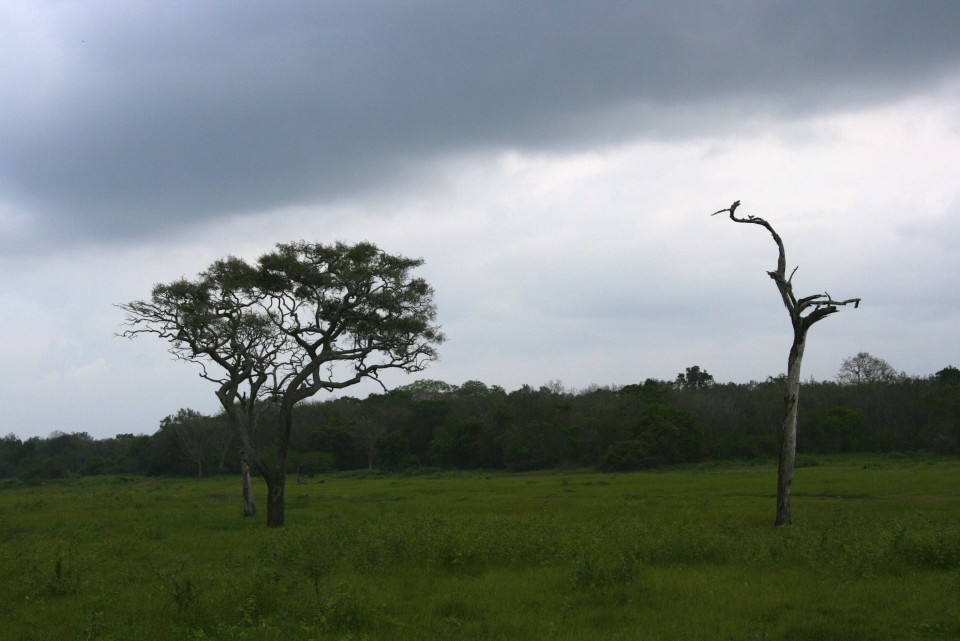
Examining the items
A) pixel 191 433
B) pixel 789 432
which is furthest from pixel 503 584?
pixel 191 433

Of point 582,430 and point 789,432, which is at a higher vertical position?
point 789,432

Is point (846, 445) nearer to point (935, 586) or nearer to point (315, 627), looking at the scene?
point (935, 586)

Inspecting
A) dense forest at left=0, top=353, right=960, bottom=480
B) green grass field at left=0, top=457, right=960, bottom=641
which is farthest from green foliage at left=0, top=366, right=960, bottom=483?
green grass field at left=0, top=457, right=960, bottom=641

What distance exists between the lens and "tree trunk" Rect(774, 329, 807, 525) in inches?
741

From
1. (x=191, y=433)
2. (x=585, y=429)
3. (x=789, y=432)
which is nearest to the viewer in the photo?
(x=789, y=432)

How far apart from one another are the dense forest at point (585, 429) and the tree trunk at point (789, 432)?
33.1 metres

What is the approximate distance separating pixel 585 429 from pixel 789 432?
43.4 meters

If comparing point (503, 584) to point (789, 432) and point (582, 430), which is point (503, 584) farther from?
point (582, 430)

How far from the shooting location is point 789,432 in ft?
63.1

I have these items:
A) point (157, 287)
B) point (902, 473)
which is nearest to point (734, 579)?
point (157, 287)

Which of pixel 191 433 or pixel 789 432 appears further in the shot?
pixel 191 433

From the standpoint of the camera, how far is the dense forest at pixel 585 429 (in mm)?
55812

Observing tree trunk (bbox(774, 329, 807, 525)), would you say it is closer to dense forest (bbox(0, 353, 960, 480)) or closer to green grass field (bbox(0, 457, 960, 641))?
green grass field (bbox(0, 457, 960, 641))

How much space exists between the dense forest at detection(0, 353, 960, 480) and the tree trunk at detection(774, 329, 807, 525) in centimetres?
3314
